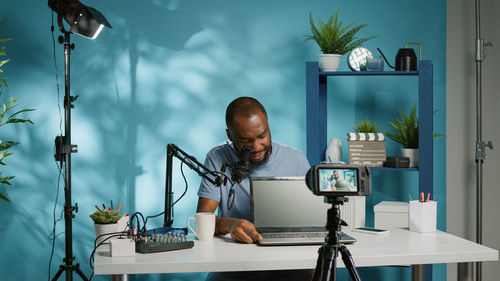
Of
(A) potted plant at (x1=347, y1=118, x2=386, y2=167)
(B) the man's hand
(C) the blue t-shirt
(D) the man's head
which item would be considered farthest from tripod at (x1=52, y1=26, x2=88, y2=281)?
(A) potted plant at (x1=347, y1=118, x2=386, y2=167)

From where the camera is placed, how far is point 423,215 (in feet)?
7.21

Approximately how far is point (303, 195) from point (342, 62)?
5.78 ft

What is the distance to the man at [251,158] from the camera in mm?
2299

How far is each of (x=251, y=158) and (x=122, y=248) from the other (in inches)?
32.0

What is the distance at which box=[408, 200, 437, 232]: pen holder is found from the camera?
86.4 inches

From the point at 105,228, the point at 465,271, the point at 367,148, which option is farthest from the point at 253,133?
the point at 367,148

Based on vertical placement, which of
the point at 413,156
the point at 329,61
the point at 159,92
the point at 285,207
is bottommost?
the point at 285,207

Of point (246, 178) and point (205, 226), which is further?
point (246, 178)

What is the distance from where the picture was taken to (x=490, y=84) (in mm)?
3637

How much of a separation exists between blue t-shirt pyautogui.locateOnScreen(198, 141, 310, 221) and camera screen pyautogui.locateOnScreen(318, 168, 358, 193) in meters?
0.87

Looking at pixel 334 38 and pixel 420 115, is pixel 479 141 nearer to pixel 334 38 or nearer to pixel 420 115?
pixel 420 115

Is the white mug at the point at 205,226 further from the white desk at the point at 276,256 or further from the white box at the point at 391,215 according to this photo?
the white box at the point at 391,215

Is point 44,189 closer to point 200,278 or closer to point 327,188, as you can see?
point 200,278

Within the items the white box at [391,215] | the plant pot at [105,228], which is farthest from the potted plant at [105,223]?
the white box at [391,215]
